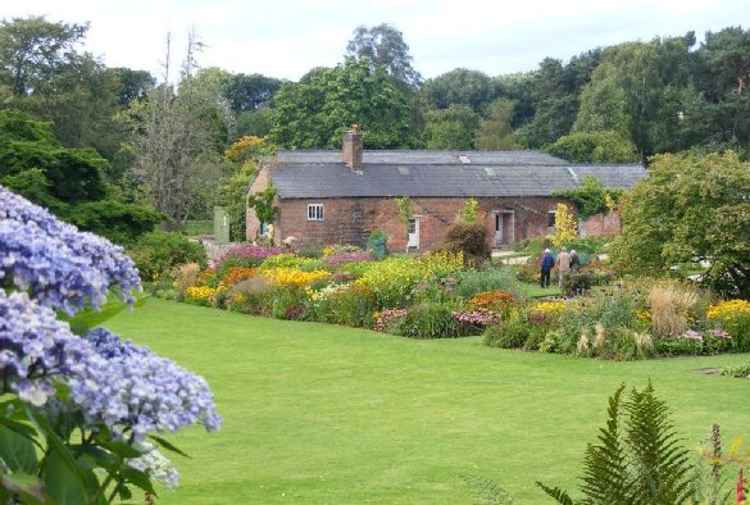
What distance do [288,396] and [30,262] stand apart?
12.4 m

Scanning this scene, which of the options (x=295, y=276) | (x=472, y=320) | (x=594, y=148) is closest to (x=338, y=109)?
(x=594, y=148)

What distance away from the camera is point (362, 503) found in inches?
357

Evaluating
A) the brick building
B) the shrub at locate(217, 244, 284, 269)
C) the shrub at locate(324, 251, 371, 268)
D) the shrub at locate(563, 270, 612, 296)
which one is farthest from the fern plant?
the brick building

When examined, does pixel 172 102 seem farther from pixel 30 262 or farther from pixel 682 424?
pixel 30 262

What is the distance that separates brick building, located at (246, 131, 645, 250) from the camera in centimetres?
4475

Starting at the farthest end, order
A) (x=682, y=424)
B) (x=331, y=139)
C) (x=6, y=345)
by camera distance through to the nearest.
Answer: (x=331, y=139), (x=682, y=424), (x=6, y=345)

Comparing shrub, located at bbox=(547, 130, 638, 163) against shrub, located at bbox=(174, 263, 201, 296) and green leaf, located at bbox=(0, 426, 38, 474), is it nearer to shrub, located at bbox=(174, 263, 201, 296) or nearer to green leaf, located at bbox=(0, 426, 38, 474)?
shrub, located at bbox=(174, 263, 201, 296)

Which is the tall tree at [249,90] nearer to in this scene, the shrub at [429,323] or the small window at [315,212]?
the small window at [315,212]

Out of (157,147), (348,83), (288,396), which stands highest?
(348,83)

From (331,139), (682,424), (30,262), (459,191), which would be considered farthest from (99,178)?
(331,139)

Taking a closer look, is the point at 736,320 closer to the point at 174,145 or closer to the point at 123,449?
the point at 123,449

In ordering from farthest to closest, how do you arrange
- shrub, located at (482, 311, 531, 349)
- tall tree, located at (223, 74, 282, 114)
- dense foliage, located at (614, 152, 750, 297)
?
tall tree, located at (223, 74, 282, 114), dense foliage, located at (614, 152, 750, 297), shrub, located at (482, 311, 531, 349)

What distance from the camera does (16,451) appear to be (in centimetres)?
268

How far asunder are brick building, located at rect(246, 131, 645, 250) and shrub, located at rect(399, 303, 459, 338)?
2193 cm
